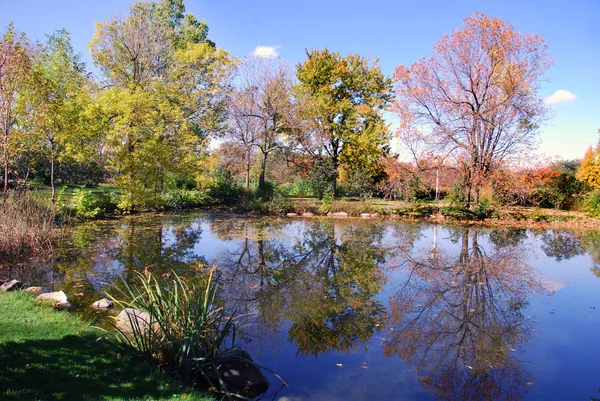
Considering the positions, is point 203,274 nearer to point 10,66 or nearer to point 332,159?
point 10,66

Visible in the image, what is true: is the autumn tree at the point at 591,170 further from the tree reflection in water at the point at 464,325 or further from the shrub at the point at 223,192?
the shrub at the point at 223,192

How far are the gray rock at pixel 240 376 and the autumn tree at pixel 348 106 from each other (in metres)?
21.4

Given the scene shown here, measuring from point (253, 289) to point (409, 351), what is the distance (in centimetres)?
333

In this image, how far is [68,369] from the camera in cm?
365

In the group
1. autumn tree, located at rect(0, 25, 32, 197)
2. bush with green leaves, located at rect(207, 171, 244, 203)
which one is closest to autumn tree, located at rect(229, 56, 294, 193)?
bush with green leaves, located at rect(207, 171, 244, 203)

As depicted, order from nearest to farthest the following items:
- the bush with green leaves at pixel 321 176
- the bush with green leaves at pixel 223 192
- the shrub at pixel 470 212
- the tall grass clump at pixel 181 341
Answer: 1. the tall grass clump at pixel 181 341
2. the shrub at pixel 470 212
3. the bush with green leaves at pixel 223 192
4. the bush with green leaves at pixel 321 176

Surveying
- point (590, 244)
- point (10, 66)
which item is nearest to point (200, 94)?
point (10, 66)

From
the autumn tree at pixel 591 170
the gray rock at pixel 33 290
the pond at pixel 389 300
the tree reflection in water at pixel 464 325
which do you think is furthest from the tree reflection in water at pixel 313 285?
the autumn tree at pixel 591 170

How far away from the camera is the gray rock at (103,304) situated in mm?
6052

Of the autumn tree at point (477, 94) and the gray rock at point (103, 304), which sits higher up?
the autumn tree at point (477, 94)

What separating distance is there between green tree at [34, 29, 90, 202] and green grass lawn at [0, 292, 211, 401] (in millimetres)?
9127

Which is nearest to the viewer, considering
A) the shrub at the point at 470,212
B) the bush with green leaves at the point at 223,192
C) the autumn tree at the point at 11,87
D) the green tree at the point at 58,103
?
the autumn tree at the point at 11,87

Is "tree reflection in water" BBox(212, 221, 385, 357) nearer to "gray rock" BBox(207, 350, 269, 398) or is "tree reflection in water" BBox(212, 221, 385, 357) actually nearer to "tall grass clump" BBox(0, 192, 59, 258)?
"gray rock" BBox(207, 350, 269, 398)

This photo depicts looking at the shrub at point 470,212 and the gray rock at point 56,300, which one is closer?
the gray rock at point 56,300
